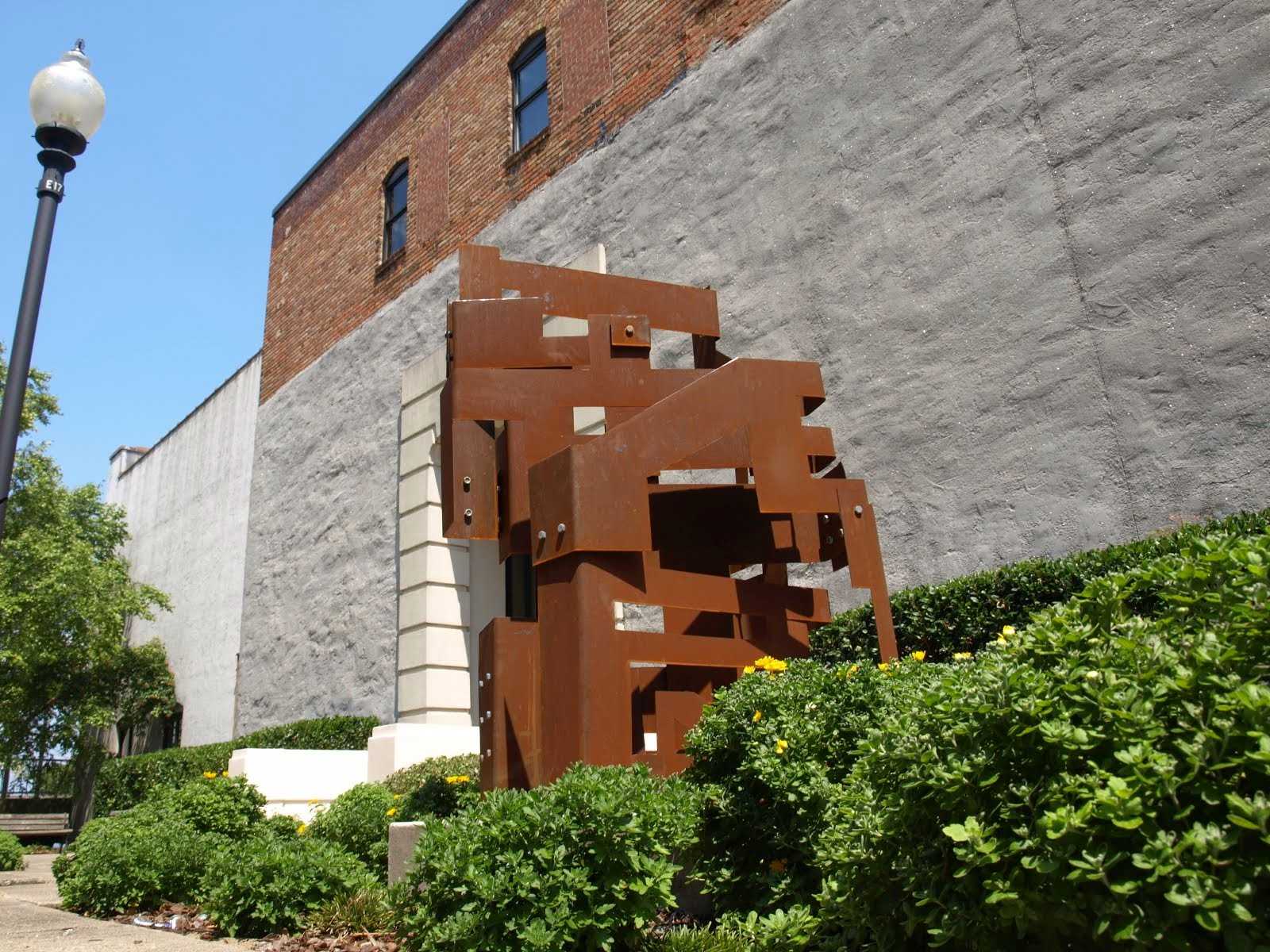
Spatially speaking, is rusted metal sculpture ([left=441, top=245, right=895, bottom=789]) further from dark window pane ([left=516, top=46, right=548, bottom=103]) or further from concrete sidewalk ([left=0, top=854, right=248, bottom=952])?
dark window pane ([left=516, top=46, right=548, bottom=103])

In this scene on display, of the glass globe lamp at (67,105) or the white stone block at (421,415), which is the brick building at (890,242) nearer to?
the white stone block at (421,415)

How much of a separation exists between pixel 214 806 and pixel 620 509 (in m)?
4.92

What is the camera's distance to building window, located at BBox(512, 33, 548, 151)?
546 inches

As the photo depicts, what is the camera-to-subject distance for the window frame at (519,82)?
13828 mm

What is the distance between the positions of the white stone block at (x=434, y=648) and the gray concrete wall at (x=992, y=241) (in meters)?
4.73

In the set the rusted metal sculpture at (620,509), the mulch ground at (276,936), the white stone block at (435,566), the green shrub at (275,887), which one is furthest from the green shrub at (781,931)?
the white stone block at (435,566)

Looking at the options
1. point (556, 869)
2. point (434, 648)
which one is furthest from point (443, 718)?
point (556, 869)

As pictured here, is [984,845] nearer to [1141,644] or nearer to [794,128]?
[1141,644]

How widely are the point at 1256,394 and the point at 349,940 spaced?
6.30 meters

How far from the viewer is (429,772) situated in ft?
27.0

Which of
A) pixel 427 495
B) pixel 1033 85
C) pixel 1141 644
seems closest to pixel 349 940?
pixel 1141 644

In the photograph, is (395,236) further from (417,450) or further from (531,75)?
(417,450)

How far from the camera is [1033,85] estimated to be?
8164 mm

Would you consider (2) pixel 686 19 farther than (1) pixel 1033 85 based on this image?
Yes
